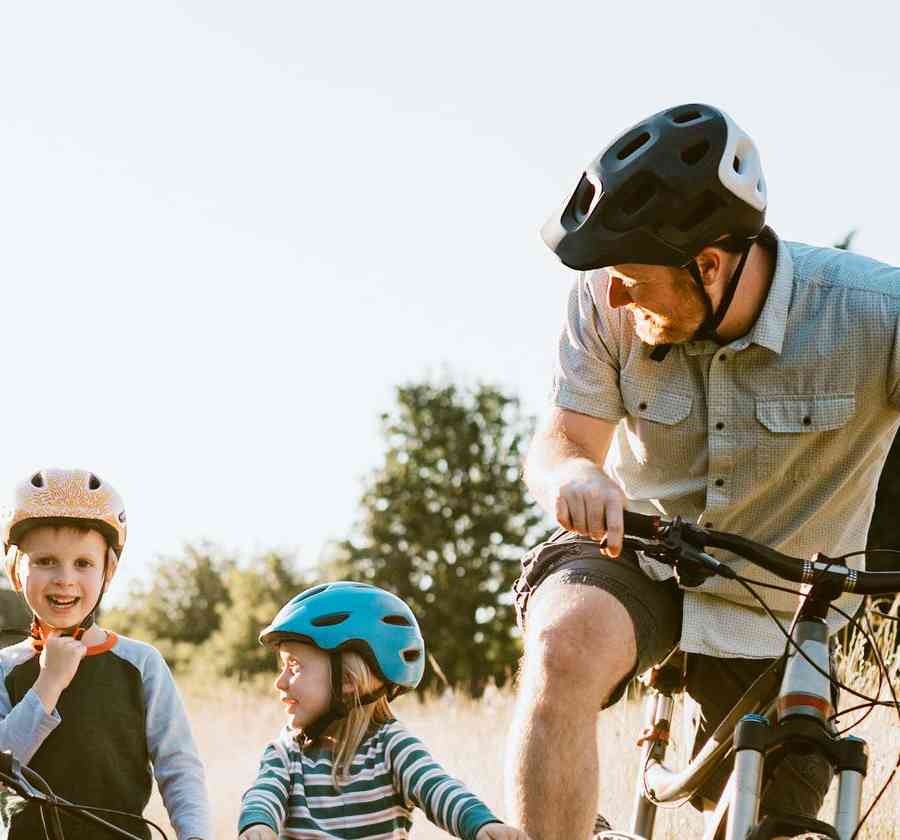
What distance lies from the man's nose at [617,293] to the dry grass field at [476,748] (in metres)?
2.33

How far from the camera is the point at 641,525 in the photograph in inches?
135

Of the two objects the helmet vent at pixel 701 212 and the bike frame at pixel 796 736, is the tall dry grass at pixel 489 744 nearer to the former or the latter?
the bike frame at pixel 796 736

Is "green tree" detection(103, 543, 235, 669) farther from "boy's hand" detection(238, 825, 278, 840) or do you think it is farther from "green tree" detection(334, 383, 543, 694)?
"boy's hand" detection(238, 825, 278, 840)

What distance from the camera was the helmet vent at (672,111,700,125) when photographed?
414 centimetres

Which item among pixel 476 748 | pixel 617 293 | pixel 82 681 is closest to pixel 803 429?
pixel 617 293

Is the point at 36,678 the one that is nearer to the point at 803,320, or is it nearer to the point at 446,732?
the point at 803,320

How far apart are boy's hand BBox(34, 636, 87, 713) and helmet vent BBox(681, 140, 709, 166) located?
2.12 meters

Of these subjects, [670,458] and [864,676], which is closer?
[670,458]

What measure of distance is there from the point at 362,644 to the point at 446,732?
6.30m

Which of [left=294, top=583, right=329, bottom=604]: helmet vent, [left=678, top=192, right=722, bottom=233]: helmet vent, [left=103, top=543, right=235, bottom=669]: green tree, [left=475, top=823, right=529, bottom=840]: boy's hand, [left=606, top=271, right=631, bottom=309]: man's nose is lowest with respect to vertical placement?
[left=103, top=543, right=235, bottom=669]: green tree

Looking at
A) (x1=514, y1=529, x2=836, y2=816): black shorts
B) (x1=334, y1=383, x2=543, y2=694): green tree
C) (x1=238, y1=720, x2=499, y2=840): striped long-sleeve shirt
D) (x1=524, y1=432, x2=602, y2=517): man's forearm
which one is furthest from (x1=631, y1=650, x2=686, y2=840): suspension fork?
(x1=334, y1=383, x2=543, y2=694): green tree

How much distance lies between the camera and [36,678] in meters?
4.36

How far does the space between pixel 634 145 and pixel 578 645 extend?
4.36ft

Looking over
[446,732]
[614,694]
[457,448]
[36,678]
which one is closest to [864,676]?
[446,732]
